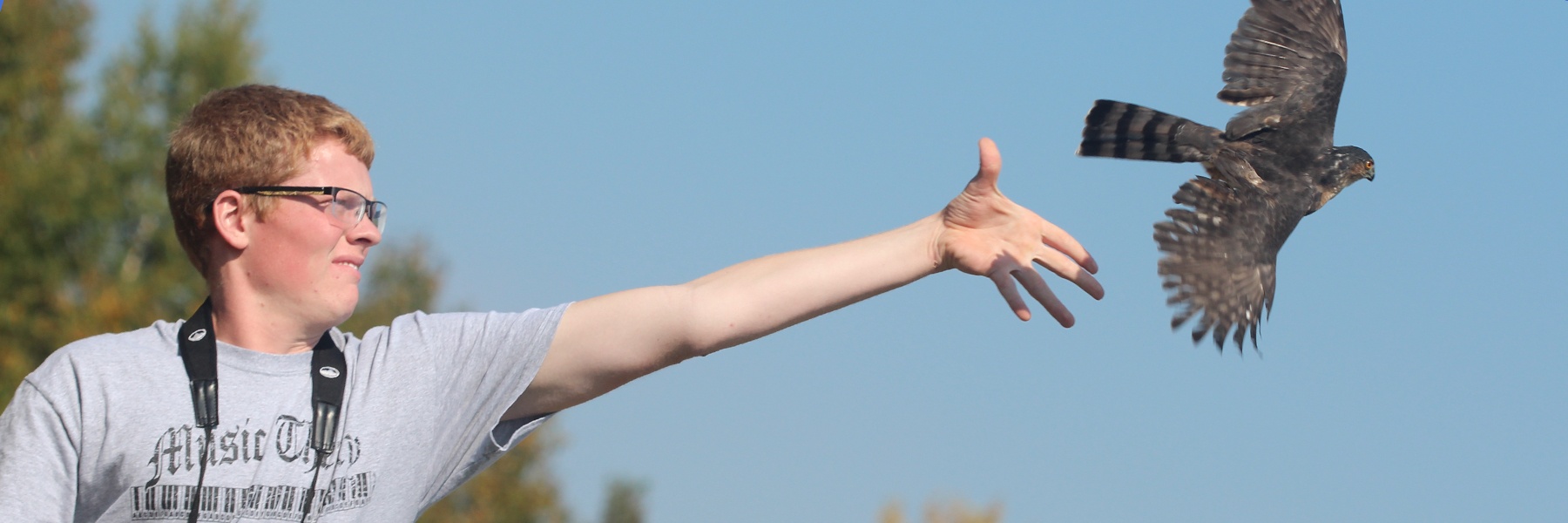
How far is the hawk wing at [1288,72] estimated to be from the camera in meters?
4.56

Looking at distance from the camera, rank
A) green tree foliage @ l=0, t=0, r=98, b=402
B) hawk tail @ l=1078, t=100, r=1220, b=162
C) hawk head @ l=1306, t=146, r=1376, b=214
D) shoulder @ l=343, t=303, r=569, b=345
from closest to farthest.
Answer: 1. shoulder @ l=343, t=303, r=569, b=345
2. hawk head @ l=1306, t=146, r=1376, b=214
3. hawk tail @ l=1078, t=100, r=1220, b=162
4. green tree foliage @ l=0, t=0, r=98, b=402

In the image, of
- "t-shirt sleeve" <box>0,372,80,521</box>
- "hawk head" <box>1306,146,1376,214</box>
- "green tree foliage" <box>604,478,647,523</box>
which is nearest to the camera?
"t-shirt sleeve" <box>0,372,80,521</box>

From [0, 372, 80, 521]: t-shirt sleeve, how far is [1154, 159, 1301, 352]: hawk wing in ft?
8.73

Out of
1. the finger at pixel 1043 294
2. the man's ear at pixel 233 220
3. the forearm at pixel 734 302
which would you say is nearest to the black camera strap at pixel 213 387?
the man's ear at pixel 233 220

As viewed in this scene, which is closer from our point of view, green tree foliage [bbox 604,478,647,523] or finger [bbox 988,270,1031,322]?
finger [bbox 988,270,1031,322]

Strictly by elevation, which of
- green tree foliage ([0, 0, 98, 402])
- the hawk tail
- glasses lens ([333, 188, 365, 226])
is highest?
green tree foliage ([0, 0, 98, 402])

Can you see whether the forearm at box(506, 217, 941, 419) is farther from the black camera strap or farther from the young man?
the black camera strap

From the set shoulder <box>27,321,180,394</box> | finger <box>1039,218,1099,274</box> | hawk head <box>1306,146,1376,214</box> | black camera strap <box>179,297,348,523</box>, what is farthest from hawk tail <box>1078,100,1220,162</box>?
shoulder <box>27,321,180,394</box>

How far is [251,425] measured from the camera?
104 inches

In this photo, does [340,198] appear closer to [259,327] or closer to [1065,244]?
[259,327]

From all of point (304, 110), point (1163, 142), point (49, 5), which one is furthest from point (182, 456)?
point (49, 5)

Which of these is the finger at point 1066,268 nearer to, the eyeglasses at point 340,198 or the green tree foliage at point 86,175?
the eyeglasses at point 340,198

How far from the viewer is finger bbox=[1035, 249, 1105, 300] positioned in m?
2.75

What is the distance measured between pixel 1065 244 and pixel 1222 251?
1.49m
